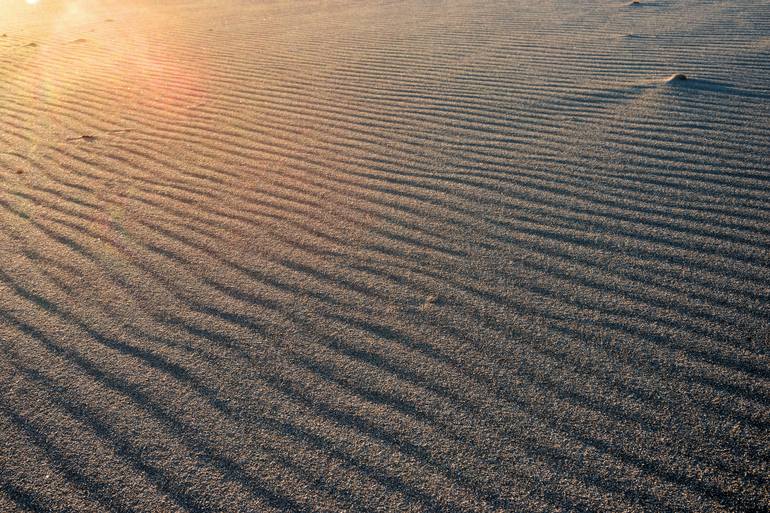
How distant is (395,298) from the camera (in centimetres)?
279

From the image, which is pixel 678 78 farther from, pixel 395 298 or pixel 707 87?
pixel 395 298

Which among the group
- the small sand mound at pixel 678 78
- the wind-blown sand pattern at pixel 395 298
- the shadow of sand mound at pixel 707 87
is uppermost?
the small sand mound at pixel 678 78

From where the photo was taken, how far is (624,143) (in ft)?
14.0

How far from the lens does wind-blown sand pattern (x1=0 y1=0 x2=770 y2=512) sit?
1916mm

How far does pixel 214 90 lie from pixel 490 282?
16.1 feet

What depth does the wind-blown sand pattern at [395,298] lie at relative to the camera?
1916mm

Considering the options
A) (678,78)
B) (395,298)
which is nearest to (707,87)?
(678,78)

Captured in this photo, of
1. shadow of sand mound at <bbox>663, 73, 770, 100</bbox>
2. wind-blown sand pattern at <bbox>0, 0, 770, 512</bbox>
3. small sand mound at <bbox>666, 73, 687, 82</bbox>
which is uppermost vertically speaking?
small sand mound at <bbox>666, 73, 687, 82</bbox>

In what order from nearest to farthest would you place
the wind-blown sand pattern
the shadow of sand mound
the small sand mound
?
the wind-blown sand pattern → the shadow of sand mound → the small sand mound

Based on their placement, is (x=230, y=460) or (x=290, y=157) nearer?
(x=230, y=460)

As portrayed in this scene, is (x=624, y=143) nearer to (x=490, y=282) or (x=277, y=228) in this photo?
(x=490, y=282)

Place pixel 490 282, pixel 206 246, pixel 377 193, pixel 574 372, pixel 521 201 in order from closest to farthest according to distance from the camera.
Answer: pixel 574 372 < pixel 490 282 < pixel 206 246 < pixel 521 201 < pixel 377 193

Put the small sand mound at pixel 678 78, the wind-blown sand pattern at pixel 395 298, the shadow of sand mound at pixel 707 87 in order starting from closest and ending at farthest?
1. the wind-blown sand pattern at pixel 395 298
2. the shadow of sand mound at pixel 707 87
3. the small sand mound at pixel 678 78

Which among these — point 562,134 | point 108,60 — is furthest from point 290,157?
point 108,60
